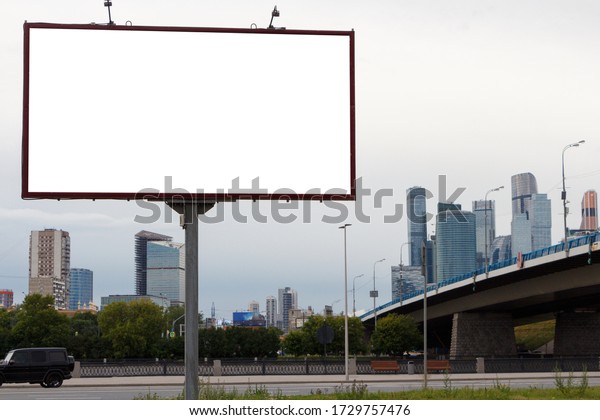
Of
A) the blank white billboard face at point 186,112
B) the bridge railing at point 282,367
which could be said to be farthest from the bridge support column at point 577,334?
the blank white billboard face at point 186,112

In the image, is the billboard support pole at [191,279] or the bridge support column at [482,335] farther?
the bridge support column at [482,335]

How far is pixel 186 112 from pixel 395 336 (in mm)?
90807

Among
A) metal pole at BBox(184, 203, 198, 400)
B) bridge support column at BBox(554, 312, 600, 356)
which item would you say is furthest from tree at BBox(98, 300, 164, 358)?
metal pole at BBox(184, 203, 198, 400)

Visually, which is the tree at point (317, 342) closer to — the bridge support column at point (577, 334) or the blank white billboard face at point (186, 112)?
the bridge support column at point (577, 334)

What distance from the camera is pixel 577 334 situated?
316ft

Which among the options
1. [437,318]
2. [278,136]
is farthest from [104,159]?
[437,318]

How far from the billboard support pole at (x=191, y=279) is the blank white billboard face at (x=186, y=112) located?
81 cm

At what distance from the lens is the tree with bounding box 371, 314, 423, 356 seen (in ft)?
346

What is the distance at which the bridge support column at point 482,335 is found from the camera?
96438 mm

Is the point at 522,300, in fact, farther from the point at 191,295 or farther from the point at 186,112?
the point at 186,112

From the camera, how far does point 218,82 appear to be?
17844 mm

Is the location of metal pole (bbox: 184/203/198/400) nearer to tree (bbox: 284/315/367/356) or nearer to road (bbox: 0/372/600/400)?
road (bbox: 0/372/600/400)

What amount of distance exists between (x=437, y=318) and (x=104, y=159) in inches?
3905
